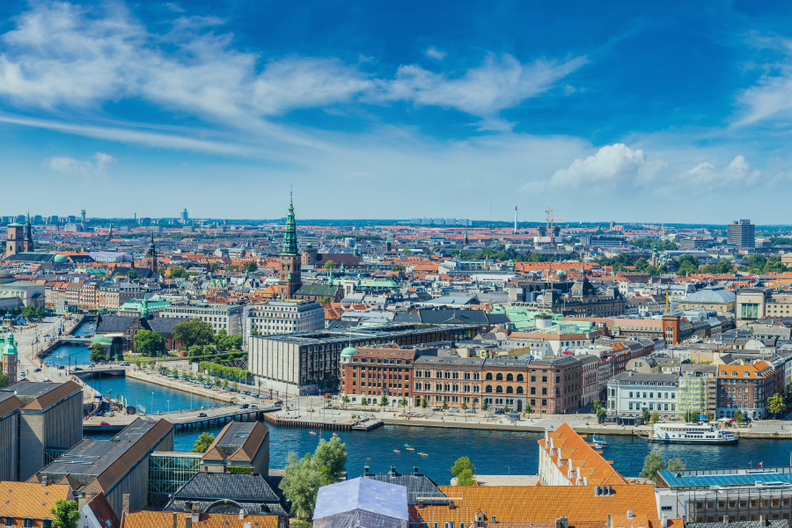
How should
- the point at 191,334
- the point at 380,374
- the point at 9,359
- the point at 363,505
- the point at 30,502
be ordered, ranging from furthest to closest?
the point at 191,334 < the point at 380,374 < the point at 9,359 < the point at 30,502 < the point at 363,505

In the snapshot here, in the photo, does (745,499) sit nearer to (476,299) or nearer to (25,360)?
(25,360)

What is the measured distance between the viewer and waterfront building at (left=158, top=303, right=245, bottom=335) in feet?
371

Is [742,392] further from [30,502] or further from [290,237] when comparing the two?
[290,237]

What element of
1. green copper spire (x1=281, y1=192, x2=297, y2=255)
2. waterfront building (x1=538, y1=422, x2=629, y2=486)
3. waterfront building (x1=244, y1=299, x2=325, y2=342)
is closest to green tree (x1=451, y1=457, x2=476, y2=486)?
waterfront building (x1=538, y1=422, x2=629, y2=486)

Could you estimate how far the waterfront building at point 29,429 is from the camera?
45.9 meters

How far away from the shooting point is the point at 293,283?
13250 centimetres

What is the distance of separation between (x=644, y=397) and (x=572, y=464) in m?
29.4

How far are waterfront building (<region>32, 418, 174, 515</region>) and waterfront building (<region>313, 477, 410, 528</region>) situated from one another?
794cm

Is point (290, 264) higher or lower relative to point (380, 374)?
higher

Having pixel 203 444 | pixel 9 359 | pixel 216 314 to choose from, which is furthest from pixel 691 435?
pixel 216 314

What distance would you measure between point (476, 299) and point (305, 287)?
23097mm

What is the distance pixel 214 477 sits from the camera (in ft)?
130

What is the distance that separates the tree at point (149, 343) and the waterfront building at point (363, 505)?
6875cm

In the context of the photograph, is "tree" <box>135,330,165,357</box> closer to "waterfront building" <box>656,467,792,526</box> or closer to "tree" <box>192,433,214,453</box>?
"tree" <box>192,433,214,453</box>
